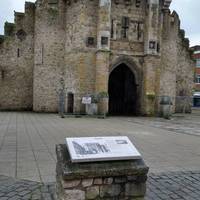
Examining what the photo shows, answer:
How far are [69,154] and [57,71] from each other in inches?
893

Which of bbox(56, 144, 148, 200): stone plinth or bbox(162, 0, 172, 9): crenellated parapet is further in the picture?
bbox(162, 0, 172, 9): crenellated parapet

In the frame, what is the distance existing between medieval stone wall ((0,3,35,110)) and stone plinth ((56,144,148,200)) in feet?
78.5

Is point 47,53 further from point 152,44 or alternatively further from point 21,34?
point 152,44

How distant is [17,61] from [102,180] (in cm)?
2460

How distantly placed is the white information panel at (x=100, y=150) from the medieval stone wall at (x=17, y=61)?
23.8 metres

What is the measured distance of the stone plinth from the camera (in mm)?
3664

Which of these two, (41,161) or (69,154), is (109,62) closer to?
(41,161)

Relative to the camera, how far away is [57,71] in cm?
2623

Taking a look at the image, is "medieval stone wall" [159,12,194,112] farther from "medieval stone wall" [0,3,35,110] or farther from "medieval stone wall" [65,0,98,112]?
"medieval stone wall" [0,3,35,110]

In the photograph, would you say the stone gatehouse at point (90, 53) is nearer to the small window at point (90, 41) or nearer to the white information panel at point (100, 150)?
the small window at point (90, 41)

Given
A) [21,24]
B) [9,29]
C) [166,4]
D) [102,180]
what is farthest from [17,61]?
[102,180]

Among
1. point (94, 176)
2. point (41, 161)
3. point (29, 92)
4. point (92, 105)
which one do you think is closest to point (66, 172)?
point (94, 176)

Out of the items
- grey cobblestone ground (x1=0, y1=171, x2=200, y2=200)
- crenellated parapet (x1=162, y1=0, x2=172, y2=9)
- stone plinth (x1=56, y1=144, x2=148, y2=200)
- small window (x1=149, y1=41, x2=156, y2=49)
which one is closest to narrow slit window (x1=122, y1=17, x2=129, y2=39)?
small window (x1=149, y1=41, x2=156, y2=49)

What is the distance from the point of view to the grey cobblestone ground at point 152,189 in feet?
15.4
